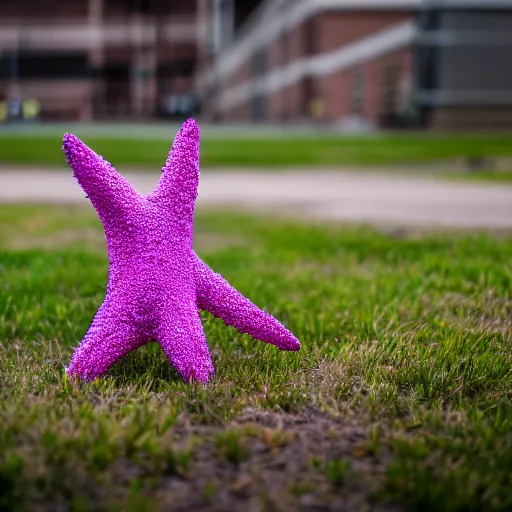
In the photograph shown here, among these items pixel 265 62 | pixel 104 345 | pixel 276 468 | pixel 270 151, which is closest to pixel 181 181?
pixel 104 345

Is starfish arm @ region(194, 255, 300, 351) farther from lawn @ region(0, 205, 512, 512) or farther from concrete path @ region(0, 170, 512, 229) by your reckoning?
concrete path @ region(0, 170, 512, 229)

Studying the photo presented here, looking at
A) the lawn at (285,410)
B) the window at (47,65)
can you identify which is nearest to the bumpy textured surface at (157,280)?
the lawn at (285,410)

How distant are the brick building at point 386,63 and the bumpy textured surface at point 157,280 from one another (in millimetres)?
32522

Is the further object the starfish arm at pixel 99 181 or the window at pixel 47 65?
the window at pixel 47 65

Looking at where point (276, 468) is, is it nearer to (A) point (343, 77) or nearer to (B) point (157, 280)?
(B) point (157, 280)

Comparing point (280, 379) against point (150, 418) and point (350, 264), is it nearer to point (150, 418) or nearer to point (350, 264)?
point (150, 418)

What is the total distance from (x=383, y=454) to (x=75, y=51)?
60991 mm

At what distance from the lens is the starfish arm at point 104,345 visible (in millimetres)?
2666

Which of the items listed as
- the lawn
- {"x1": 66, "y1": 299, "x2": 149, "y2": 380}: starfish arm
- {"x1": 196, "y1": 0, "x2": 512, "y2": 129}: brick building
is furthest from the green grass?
{"x1": 66, "y1": 299, "x2": 149, "y2": 380}: starfish arm

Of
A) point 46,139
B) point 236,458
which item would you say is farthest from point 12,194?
point 46,139

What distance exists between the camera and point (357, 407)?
2.48 meters

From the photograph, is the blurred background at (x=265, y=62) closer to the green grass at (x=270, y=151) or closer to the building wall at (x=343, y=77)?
the building wall at (x=343, y=77)

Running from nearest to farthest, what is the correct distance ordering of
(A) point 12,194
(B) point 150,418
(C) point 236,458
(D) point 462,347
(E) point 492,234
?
(C) point 236,458 → (B) point 150,418 → (D) point 462,347 → (E) point 492,234 → (A) point 12,194

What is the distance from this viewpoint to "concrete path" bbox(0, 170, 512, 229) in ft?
28.1
